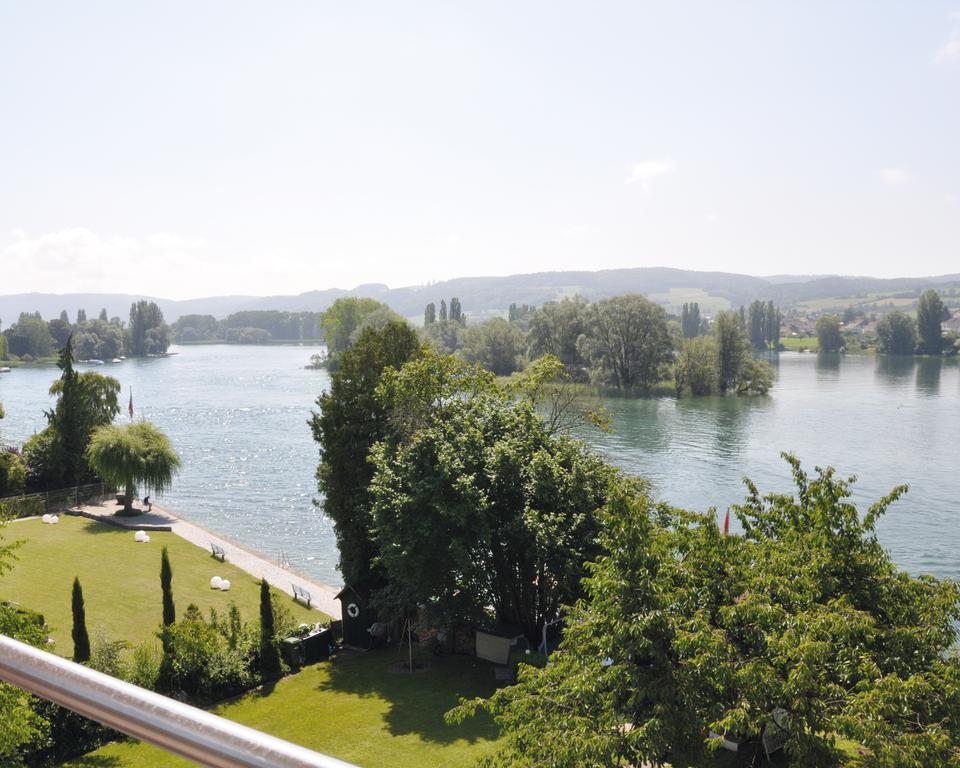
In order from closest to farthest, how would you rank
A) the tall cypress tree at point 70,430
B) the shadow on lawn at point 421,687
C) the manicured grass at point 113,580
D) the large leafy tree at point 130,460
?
the shadow on lawn at point 421,687
the manicured grass at point 113,580
the large leafy tree at point 130,460
the tall cypress tree at point 70,430

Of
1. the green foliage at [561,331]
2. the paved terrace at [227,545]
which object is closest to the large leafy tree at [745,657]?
the paved terrace at [227,545]

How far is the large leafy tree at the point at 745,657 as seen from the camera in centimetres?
1119

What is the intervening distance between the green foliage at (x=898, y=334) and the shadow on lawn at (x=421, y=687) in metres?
146

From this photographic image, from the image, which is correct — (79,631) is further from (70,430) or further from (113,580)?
(70,430)

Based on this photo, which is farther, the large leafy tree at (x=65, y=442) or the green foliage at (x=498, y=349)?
the green foliage at (x=498, y=349)

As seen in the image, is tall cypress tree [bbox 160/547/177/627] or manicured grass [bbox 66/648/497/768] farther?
tall cypress tree [bbox 160/547/177/627]

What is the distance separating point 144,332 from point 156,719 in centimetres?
20805

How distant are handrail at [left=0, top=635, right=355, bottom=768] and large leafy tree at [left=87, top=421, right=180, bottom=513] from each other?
150 ft

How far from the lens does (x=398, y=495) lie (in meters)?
24.9

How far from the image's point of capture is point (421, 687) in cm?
2395

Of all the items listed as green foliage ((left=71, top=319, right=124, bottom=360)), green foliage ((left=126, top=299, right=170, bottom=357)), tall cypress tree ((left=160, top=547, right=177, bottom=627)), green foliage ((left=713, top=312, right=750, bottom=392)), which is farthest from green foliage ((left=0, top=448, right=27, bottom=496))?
green foliage ((left=126, top=299, right=170, bottom=357))

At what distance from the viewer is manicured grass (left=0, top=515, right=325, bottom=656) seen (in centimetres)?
2835

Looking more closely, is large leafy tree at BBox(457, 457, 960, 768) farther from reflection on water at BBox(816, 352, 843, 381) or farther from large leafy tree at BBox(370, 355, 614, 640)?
reflection on water at BBox(816, 352, 843, 381)

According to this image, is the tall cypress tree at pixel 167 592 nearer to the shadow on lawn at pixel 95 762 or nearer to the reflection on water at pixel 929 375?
the shadow on lawn at pixel 95 762
